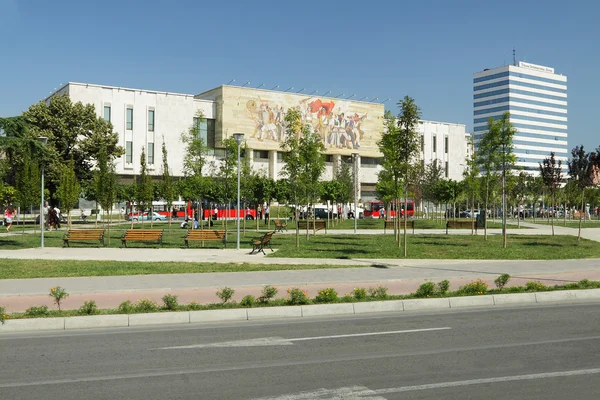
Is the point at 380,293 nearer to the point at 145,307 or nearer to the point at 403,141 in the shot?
the point at 145,307

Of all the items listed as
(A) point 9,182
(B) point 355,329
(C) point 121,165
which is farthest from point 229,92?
(B) point 355,329

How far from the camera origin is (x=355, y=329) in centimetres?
927

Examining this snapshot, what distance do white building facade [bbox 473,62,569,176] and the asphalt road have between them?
531 feet

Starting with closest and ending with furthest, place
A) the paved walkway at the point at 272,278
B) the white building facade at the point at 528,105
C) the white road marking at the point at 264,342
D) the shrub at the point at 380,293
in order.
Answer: the white road marking at the point at 264,342 → the shrub at the point at 380,293 → the paved walkway at the point at 272,278 → the white building facade at the point at 528,105

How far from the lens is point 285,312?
34.9 feet

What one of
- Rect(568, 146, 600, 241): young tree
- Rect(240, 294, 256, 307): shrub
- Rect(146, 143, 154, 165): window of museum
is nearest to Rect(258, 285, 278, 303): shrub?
Rect(240, 294, 256, 307): shrub

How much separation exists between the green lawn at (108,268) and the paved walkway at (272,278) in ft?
2.61

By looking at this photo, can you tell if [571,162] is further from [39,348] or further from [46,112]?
[46,112]

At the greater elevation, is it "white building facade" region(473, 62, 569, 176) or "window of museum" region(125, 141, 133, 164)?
"white building facade" region(473, 62, 569, 176)

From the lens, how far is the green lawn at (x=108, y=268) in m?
15.5

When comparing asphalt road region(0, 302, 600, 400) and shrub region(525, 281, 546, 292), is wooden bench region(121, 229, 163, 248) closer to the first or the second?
asphalt road region(0, 302, 600, 400)

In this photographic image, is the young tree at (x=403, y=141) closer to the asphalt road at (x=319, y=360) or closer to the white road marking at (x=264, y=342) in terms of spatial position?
the asphalt road at (x=319, y=360)

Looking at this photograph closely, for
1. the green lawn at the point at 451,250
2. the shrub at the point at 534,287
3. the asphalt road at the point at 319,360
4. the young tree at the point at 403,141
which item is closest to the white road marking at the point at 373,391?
the asphalt road at the point at 319,360

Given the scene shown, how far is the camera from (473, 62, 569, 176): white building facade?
6506 inches
